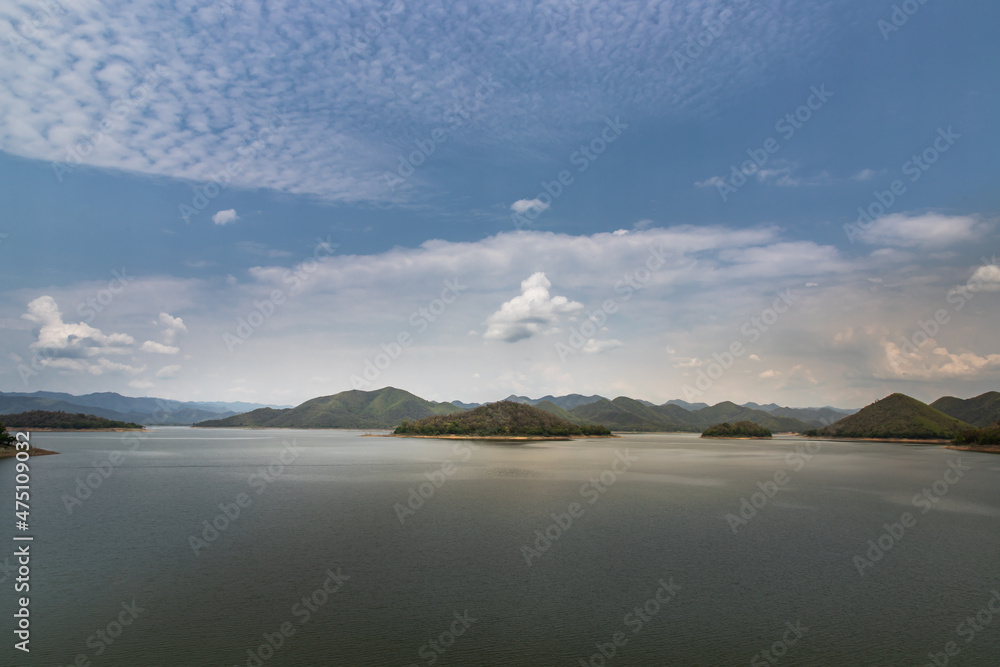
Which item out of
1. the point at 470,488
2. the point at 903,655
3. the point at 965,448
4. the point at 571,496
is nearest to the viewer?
the point at 903,655

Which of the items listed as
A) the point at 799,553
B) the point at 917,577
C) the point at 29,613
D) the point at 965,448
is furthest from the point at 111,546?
the point at 965,448

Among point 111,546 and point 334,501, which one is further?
point 334,501

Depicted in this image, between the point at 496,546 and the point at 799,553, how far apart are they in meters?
15.7

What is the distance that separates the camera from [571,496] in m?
44.0

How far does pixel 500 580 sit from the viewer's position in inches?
806

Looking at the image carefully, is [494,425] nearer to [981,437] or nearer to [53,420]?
[981,437]

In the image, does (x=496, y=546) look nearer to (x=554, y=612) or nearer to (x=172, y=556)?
(x=554, y=612)

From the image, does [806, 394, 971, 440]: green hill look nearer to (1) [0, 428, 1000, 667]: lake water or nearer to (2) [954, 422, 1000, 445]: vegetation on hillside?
(2) [954, 422, 1000, 445]: vegetation on hillside

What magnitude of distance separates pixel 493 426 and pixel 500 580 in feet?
542

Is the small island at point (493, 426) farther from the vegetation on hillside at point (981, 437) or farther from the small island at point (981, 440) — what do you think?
the vegetation on hillside at point (981, 437)

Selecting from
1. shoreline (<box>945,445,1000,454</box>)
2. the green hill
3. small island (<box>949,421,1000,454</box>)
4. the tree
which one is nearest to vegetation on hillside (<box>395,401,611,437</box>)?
the green hill

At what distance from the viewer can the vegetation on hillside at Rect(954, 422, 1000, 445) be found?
392 ft

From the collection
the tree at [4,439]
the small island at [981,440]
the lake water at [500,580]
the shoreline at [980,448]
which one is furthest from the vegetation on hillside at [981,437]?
the tree at [4,439]

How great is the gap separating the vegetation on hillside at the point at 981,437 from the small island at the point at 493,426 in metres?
117
